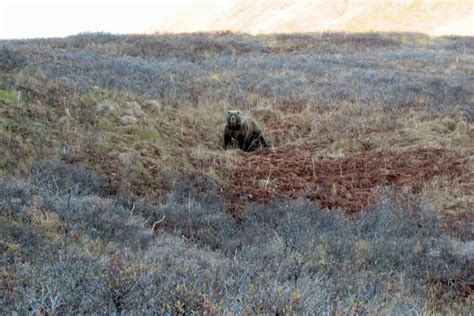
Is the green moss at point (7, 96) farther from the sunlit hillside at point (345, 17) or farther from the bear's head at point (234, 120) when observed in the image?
the sunlit hillside at point (345, 17)

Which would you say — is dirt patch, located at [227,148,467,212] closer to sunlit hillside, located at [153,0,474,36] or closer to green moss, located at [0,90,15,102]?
green moss, located at [0,90,15,102]

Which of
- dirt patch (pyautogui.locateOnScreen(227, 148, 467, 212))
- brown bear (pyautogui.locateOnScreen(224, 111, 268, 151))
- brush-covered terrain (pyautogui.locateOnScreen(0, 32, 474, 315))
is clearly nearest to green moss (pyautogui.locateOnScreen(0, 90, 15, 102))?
brush-covered terrain (pyautogui.locateOnScreen(0, 32, 474, 315))

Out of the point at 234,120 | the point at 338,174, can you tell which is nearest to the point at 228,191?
the point at 338,174

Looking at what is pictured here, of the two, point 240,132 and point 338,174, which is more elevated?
point 240,132

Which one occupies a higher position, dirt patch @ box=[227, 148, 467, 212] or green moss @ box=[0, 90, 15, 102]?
green moss @ box=[0, 90, 15, 102]

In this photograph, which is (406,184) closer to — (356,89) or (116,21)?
(356,89)

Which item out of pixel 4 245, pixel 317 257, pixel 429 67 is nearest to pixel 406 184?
pixel 317 257

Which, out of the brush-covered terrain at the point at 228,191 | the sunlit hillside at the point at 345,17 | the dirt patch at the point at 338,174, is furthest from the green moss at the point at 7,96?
the sunlit hillside at the point at 345,17

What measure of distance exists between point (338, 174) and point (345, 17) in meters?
47.8

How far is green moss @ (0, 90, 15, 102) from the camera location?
1045cm

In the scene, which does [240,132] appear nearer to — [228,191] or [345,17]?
[228,191]

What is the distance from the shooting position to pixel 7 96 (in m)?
10.6

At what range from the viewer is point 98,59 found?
20.1 m

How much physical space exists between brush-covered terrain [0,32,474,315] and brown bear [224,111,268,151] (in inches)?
13.0
